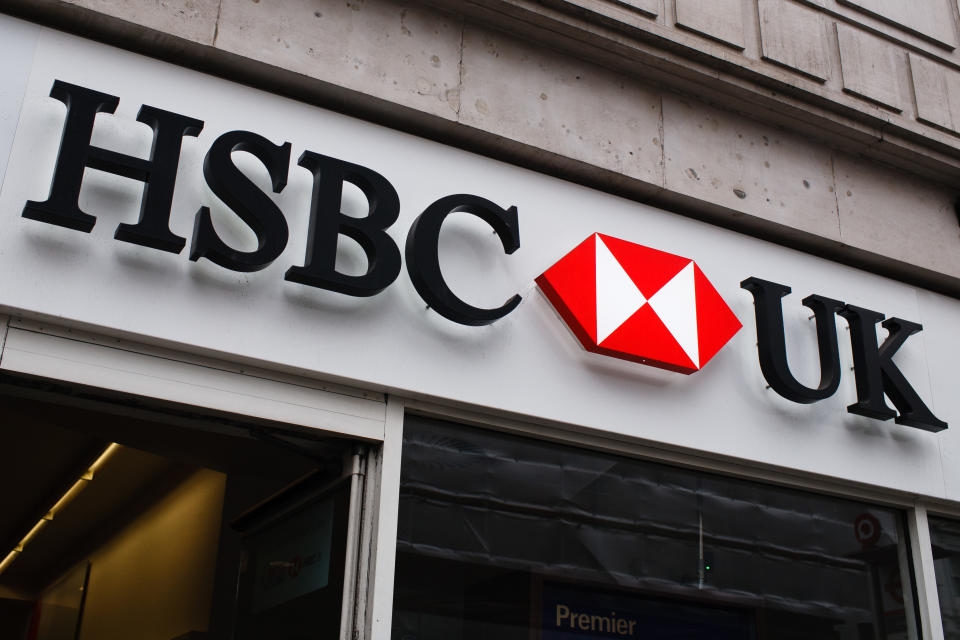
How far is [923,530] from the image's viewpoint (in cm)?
553

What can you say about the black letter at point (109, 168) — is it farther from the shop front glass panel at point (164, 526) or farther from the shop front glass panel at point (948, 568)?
the shop front glass panel at point (948, 568)

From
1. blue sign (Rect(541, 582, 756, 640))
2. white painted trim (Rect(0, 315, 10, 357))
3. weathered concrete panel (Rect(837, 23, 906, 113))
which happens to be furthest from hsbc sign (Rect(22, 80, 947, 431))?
weathered concrete panel (Rect(837, 23, 906, 113))

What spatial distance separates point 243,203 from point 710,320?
2298 mm

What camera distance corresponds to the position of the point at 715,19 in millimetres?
5727

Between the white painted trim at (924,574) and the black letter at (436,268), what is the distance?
2606mm

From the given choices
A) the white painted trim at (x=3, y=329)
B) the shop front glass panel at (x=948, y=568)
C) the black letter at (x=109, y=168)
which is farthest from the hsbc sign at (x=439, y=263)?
the shop front glass panel at (x=948, y=568)

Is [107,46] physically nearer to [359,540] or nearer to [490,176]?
[490,176]

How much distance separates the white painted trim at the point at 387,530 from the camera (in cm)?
395

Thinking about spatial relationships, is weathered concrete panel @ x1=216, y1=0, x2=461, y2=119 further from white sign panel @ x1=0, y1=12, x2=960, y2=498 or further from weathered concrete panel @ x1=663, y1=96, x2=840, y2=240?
weathered concrete panel @ x1=663, y1=96, x2=840, y2=240

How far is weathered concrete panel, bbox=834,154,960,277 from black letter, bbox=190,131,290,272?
3.23m

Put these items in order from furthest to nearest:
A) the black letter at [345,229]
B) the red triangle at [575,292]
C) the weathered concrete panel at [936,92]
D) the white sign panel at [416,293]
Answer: the weathered concrete panel at [936,92], the red triangle at [575,292], the black letter at [345,229], the white sign panel at [416,293]

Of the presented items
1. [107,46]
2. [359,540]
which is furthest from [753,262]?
[107,46]

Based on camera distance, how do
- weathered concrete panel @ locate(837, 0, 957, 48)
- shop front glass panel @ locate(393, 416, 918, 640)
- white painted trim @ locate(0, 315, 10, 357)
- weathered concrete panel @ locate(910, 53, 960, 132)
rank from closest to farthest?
white painted trim @ locate(0, 315, 10, 357), shop front glass panel @ locate(393, 416, 918, 640), weathered concrete panel @ locate(910, 53, 960, 132), weathered concrete panel @ locate(837, 0, 957, 48)

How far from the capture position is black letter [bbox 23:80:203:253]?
12.1 ft
